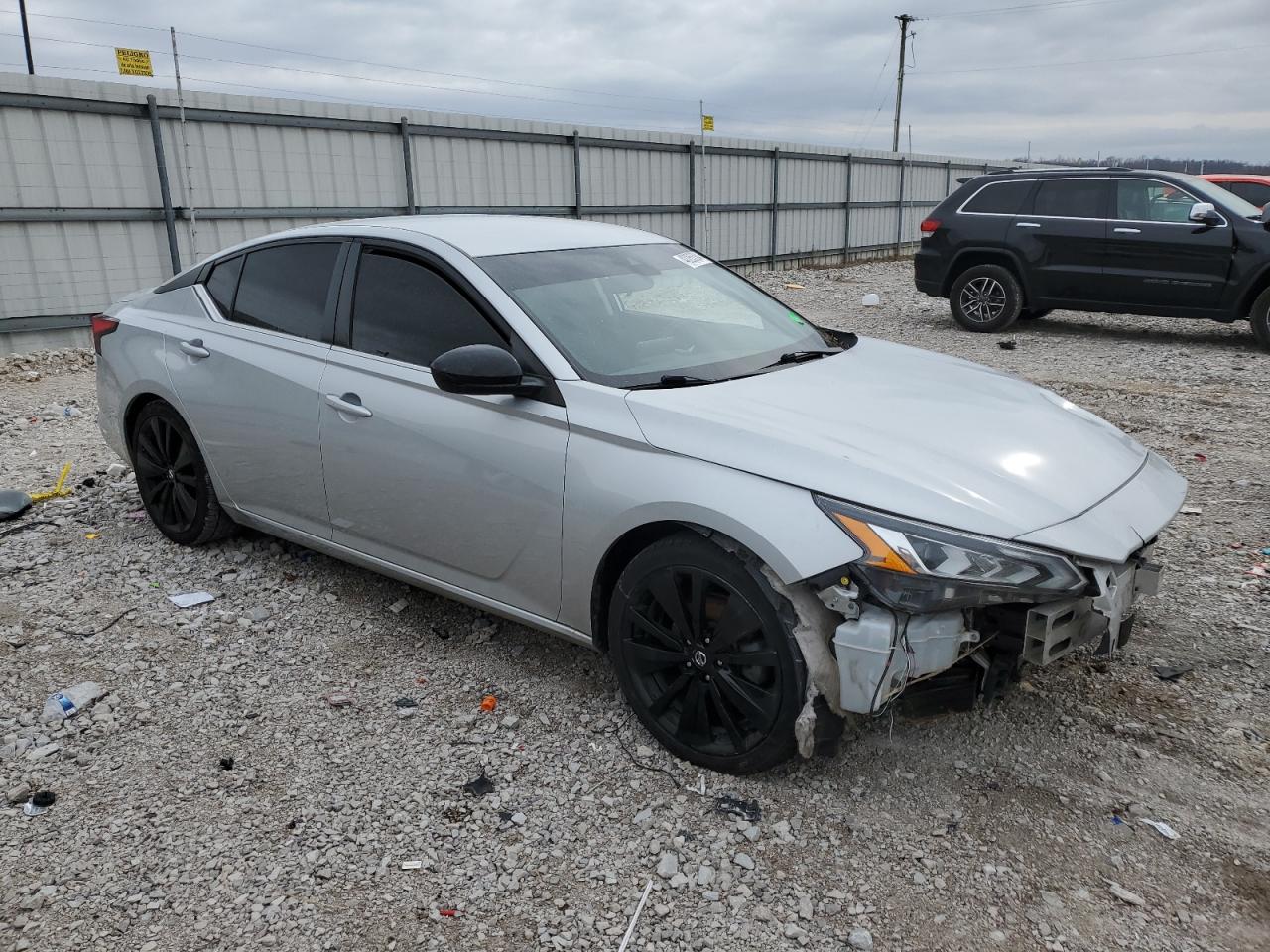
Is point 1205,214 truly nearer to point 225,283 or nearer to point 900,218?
point 225,283

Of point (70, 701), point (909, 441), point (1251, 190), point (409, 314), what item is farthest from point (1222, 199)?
point (70, 701)

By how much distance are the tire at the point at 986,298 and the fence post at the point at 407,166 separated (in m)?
7.38

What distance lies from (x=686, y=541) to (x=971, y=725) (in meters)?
1.24

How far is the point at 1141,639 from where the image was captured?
13.1 feet

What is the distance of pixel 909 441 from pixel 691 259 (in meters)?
1.79

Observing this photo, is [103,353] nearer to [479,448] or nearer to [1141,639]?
[479,448]

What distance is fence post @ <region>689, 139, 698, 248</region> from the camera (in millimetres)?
19203

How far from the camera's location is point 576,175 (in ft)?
54.9

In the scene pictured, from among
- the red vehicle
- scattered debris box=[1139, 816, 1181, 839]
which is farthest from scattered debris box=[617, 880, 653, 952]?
the red vehicle

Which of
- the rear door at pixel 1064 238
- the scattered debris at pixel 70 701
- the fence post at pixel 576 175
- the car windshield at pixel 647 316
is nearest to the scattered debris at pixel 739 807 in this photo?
the car windshield at pixel 647 316

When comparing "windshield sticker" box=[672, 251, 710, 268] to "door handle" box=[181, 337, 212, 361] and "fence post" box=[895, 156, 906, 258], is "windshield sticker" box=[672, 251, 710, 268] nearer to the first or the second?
"door handle" box=[181, 337, 212, 361]

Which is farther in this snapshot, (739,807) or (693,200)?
(693,200)

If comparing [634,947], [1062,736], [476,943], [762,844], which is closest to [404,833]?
[476,943]

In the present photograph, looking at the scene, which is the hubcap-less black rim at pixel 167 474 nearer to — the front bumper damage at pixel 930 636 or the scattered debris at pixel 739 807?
the scattered debris at pixel 739 807
